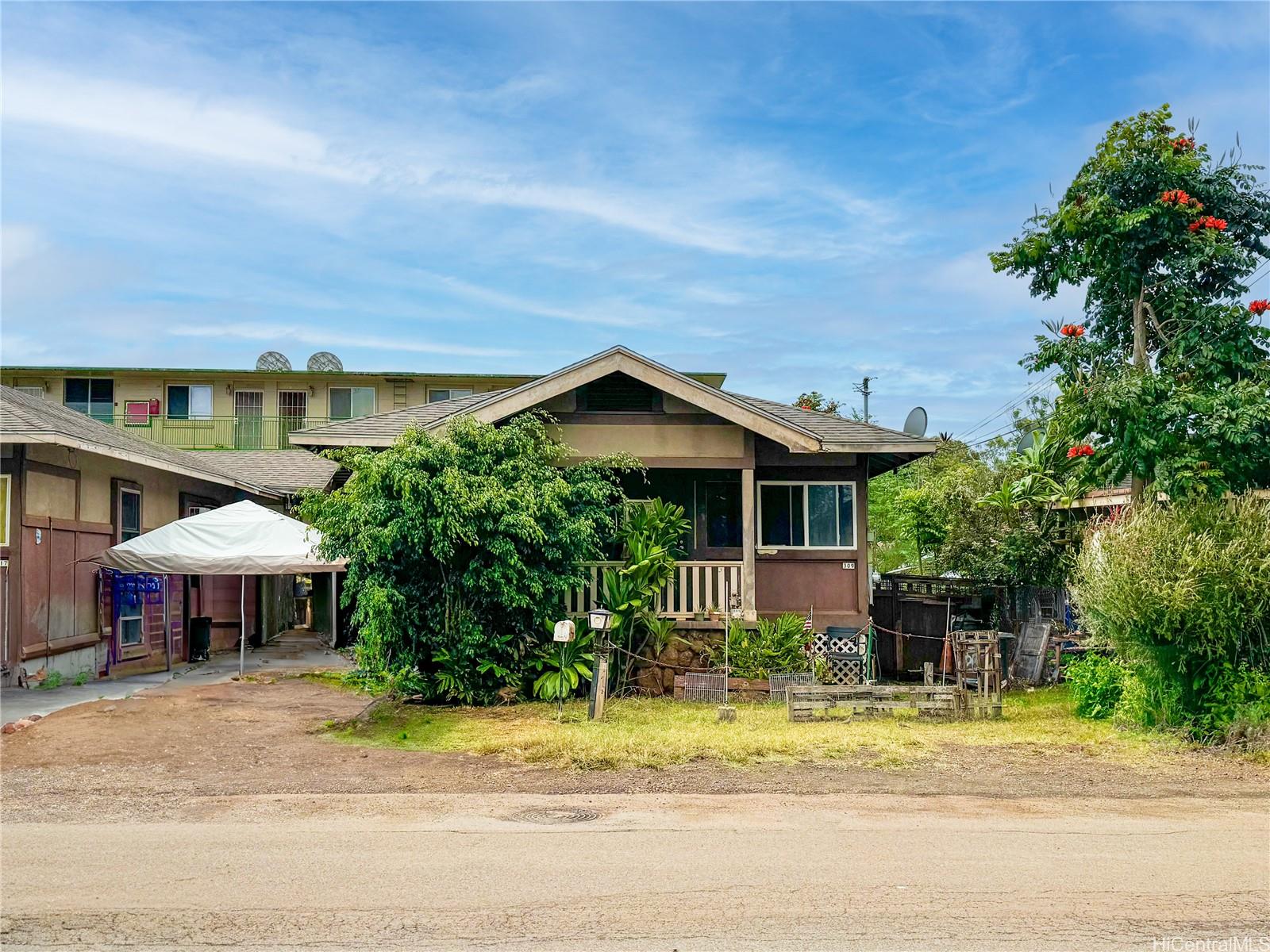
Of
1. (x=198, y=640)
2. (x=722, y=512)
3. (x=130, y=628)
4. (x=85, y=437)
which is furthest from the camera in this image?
(x=198, y=640)

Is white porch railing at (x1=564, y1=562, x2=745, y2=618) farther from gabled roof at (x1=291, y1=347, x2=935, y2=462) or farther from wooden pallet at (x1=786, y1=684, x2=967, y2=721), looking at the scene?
wooden pallet at (x1=786, y1=684, x2=967, y2=721)

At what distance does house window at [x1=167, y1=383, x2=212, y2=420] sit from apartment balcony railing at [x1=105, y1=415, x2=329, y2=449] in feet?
0.72

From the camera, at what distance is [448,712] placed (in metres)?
13.4

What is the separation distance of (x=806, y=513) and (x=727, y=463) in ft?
6.38

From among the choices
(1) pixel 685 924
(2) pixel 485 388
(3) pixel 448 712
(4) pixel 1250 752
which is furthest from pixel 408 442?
(2) pixel 485 388

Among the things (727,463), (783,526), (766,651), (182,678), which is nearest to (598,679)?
(766,651)

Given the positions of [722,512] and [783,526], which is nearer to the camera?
[783,526]

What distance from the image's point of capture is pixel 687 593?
639 inches

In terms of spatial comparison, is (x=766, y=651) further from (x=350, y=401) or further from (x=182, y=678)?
(x=350, y=401)

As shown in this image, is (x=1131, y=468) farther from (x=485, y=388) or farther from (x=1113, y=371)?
(x=485, y=388)

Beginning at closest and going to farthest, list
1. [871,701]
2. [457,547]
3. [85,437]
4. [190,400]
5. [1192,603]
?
[1192,603]
[871,701]
[457,547]
[85,437]
[190,400]

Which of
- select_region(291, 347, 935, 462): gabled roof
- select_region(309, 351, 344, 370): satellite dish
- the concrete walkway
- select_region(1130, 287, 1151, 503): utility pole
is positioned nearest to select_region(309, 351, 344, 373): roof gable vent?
select_region(309, 351, 344, 370): satellite dish

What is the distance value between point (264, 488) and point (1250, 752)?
18.9 metres

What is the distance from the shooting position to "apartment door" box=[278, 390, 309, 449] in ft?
108
